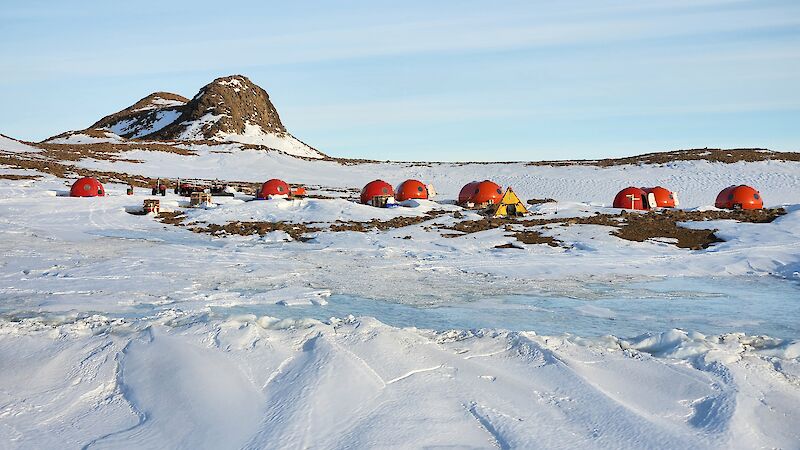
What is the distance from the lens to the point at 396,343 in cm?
765

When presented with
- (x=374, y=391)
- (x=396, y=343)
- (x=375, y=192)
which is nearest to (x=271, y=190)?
(x=375, y=192)

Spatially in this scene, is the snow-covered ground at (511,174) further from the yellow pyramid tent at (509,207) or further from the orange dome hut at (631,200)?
the yellow pyramid tent at (509,207)

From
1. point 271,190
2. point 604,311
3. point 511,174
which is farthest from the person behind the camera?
point 511,174

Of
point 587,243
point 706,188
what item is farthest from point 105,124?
point 587,243

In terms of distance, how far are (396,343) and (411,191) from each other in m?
25.0

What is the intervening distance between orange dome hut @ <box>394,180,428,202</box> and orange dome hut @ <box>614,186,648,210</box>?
911cm

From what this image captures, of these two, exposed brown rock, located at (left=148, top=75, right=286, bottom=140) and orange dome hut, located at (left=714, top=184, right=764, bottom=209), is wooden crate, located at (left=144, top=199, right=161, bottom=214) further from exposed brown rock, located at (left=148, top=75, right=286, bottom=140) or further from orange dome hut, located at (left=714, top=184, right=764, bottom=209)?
exposed brown rock, located at (left=148, top=75, right=286, bottom=140)

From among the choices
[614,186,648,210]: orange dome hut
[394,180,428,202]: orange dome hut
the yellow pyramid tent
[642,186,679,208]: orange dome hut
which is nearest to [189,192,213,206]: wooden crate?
[394,180,428,202]: orange dome hut

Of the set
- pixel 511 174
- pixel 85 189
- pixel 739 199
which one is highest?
pixel 511 174

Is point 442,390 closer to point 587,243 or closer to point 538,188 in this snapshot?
point 587,243

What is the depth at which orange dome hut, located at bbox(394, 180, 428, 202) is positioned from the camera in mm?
32375

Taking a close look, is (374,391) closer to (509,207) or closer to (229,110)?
(509,207)

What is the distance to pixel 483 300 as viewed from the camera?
11.5 meters

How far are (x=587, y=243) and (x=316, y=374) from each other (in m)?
14.2
